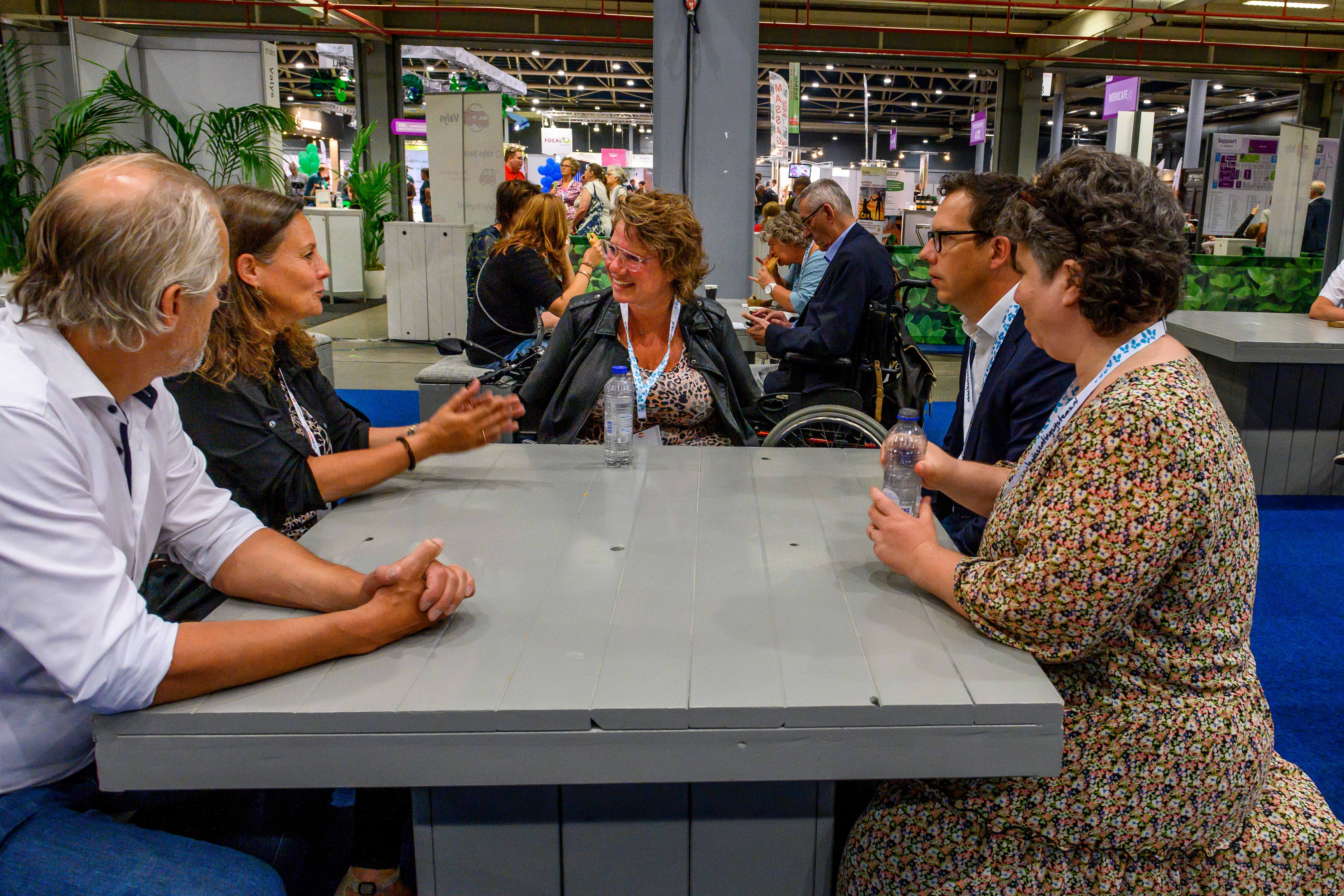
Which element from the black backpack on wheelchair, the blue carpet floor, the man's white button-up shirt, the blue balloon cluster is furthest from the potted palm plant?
the man's white button-up shirt

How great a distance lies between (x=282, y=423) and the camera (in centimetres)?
204

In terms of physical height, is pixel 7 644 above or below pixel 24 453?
below

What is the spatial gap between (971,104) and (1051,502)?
30.1 metres

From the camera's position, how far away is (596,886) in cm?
135

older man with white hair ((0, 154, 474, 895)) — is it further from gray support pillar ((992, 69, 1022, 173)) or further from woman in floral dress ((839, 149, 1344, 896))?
gray support pillar ((992, 69, 1022, 173))

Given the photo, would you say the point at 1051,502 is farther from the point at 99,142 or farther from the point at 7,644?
the point at 99,142

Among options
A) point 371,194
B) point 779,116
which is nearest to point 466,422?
point 779,116

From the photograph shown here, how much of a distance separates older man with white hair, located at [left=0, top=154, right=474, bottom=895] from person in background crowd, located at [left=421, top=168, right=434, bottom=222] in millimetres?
12665

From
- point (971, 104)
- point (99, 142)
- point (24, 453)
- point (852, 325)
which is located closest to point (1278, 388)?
point (852, 325)

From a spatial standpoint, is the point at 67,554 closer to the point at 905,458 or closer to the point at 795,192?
the point at 905,458

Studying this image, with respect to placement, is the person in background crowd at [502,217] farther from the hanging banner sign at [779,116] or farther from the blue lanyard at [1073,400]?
the blue lanyard at [1073,400]

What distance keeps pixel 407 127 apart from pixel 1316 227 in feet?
38.4

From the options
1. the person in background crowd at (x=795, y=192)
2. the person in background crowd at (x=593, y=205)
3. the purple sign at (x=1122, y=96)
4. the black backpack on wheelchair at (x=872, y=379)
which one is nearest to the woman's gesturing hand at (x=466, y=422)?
the black backpack on wheelchair at (x=872, y=379)

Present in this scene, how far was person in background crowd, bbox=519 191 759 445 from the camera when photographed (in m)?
3.01
